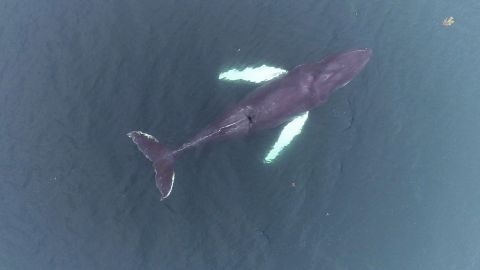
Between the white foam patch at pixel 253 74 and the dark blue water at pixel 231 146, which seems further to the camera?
the white foam patch at pixel 253 74

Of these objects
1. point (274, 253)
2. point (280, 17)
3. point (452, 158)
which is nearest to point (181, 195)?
point (274, 253)

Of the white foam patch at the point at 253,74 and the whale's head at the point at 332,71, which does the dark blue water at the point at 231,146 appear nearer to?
the white foam patch at the point at 253,74

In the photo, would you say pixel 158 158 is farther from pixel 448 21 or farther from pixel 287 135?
pixel 448 21

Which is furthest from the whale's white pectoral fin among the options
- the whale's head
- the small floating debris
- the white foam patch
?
the small floating debris

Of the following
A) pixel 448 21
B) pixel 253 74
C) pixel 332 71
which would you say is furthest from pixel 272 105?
pixel 448 21

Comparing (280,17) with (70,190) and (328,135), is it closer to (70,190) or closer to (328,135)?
(328,135)

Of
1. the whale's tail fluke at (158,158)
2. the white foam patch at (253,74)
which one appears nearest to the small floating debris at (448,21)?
the white foam patch at (253,74)
